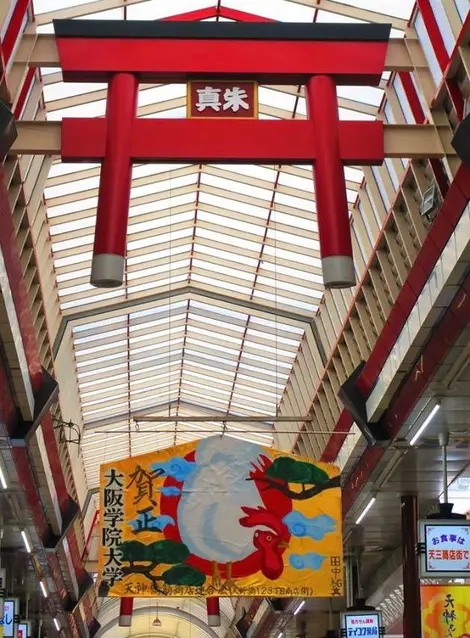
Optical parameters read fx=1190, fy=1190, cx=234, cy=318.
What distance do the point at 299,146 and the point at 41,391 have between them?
9.23m

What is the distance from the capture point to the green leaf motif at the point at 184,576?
14.5 meters

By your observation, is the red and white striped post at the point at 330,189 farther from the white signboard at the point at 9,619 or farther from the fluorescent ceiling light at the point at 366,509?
the white signboard at the point at 9,619

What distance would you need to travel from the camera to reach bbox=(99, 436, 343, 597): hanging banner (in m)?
14.6

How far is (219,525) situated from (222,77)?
641cm

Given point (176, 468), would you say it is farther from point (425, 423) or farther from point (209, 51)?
point (209, 51)

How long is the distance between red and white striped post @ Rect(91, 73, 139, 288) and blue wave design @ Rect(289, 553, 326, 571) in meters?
6.43

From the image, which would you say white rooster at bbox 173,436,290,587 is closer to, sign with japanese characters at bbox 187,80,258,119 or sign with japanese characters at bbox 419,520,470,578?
sign with japanese characters at bbox 419,520,470,578

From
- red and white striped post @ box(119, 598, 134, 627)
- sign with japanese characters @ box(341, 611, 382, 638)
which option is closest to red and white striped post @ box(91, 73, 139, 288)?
sign with japanese characters @ box(341, 611, 382, 638)

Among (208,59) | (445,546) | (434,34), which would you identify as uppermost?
(434,34)

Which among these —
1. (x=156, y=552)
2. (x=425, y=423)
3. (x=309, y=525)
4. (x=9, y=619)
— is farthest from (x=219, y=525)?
(x=9, y=619)

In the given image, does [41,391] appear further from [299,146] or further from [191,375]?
[191,375]

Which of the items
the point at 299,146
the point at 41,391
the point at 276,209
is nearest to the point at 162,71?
the point at 299,146

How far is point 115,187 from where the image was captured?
9.79 metres

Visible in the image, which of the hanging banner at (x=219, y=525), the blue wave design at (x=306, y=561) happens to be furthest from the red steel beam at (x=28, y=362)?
the blue wave design at (x=306, y=561)
